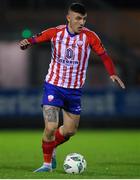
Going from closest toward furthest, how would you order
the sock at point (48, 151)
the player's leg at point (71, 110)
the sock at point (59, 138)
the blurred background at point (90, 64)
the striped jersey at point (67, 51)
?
the sock at point (48, 151) < the striped jersey at point (67, 51) < the player's leg at point (71, 110) < the sock at point (59, 138) < the blurred background at point (90, 64)

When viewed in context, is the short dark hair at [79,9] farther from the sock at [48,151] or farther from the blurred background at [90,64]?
the blurred background at [90,64]

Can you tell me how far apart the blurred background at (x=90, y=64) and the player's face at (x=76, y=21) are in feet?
36.3

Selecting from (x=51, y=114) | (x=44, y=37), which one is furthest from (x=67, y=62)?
(x=51, y=114)

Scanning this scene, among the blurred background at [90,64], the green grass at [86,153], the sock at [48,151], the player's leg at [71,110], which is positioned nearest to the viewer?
the green grass at [86,153]

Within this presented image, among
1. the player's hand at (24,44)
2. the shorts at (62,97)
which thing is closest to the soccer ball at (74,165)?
the shorts at (62,97)

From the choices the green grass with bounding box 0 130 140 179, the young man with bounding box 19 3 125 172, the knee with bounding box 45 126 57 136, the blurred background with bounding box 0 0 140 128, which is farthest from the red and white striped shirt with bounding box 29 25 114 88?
the blurred background with bounding box 0 0 140 128

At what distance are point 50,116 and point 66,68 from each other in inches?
26.9

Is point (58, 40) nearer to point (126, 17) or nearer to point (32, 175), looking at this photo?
point (32, 175)

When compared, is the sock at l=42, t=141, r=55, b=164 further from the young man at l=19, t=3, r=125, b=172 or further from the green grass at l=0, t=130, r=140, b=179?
the green grass at l=0, t=130, r=140, b=179

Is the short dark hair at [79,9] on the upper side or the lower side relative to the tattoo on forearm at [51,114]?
upper

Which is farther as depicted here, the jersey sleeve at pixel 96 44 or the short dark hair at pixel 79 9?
the jersey sleeve at pixel 96 44

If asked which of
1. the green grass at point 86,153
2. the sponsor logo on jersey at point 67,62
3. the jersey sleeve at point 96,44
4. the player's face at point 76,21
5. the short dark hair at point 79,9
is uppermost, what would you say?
the short dark hair at point 79,9

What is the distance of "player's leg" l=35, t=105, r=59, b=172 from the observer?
32.8 feet

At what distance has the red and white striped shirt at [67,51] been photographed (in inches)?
402
